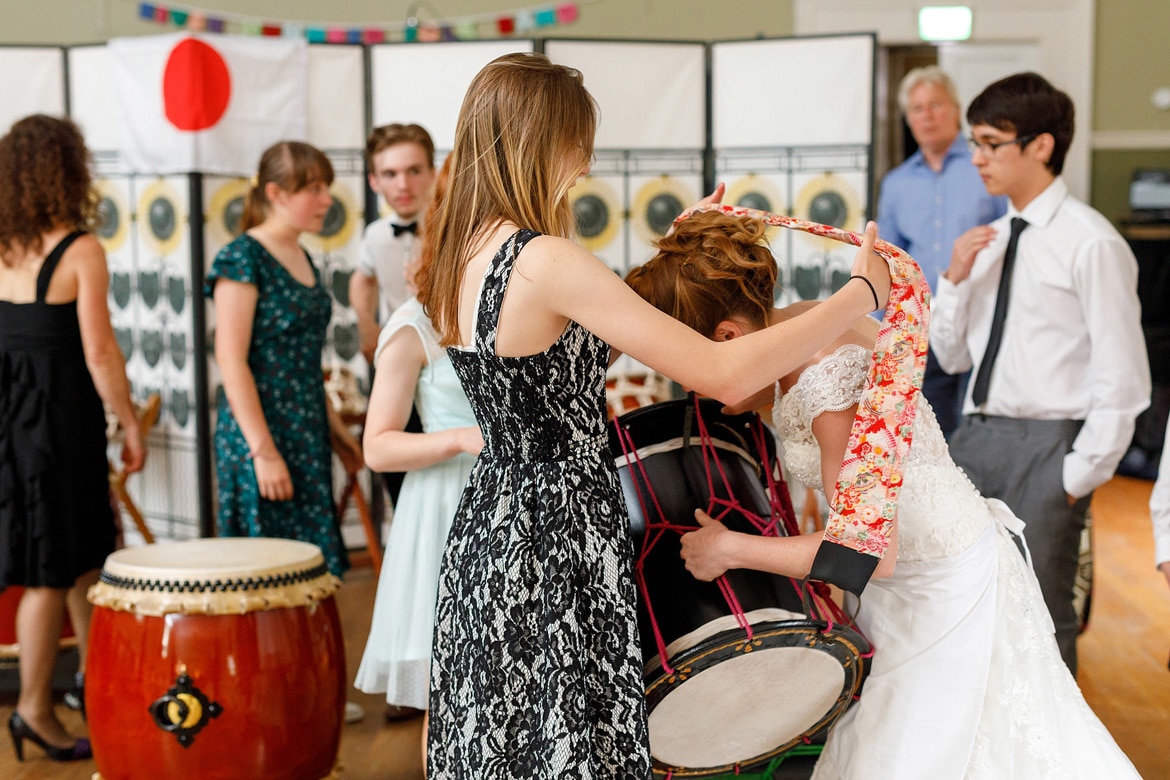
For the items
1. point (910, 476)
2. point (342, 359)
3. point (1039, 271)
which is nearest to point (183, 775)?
point (910, 476)

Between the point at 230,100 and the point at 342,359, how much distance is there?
1.10 m

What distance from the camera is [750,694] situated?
158 centimetres

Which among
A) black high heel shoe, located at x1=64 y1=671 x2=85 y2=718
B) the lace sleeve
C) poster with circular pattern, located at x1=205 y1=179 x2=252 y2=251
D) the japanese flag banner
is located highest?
the japanese flag banner

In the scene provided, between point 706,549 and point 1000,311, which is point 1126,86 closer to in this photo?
point 1000,311

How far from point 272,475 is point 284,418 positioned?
169 millimetres

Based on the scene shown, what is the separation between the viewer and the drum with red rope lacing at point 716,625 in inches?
60.9

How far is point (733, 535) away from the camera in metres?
1.54

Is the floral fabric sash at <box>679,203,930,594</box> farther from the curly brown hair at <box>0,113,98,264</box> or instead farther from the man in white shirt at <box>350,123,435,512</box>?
the curly brown hair at <box>0,113,98,264</box>

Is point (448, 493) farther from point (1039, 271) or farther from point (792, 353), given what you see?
point (1039, 271)

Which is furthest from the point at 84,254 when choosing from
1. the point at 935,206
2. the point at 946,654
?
the point at 935,206

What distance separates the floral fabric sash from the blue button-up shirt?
295 centimetres

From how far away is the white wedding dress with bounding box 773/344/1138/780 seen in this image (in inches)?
64.1

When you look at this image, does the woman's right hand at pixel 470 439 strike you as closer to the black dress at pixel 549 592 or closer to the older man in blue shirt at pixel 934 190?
the black dress at pixel 549 592

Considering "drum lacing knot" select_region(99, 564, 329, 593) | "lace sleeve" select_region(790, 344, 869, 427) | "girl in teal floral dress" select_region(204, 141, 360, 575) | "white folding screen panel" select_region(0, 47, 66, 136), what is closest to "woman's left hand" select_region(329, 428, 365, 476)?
"girl in teal floral dress" select_region(204, 141, 360, 575)
